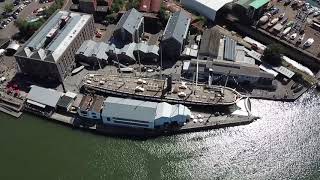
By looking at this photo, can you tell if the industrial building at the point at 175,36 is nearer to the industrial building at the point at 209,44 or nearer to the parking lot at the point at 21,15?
the industrial building at the point at 209,44

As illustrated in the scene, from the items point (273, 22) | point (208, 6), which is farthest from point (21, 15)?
point (273, 22)

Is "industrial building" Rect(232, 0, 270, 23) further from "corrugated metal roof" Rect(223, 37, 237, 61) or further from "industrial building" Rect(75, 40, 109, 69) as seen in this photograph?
"industrial building" Rect(75, 40, 109, 69)

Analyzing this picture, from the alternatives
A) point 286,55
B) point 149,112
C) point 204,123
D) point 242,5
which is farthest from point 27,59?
point 286,55

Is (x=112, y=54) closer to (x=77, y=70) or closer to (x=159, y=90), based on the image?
(x=77, y=70)

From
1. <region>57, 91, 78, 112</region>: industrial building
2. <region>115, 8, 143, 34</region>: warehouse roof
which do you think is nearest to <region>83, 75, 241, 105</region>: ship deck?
<region>57, 91, 78, 112</region>: industrial building

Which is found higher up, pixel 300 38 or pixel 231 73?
pixel 300 38

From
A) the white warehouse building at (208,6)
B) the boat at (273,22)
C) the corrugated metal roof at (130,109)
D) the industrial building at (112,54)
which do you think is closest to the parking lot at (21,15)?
the industrial building at (112,54)

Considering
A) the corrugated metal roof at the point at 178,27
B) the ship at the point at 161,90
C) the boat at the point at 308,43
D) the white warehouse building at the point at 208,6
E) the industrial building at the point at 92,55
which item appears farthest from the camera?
the white warehouse building at the point at 208,6
